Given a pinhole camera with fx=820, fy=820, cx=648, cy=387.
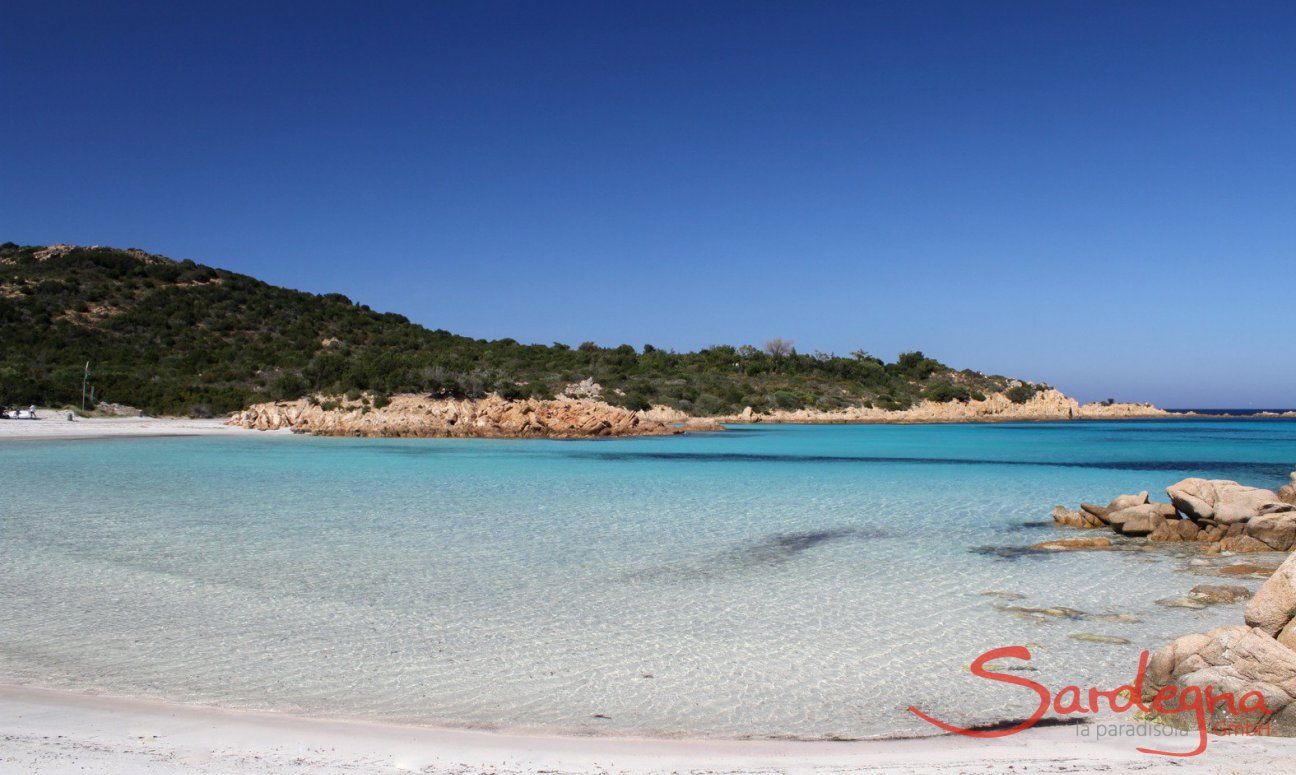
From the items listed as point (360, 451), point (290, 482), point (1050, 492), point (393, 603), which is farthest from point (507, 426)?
point (393, 603)

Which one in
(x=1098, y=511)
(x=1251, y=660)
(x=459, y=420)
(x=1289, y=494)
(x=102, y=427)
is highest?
(x=459, y=420)

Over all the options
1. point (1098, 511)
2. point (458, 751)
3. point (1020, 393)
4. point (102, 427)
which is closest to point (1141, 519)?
point (1098, 511)

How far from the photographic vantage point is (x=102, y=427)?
2928 centimetres

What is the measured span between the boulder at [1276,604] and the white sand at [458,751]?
893 millimetres

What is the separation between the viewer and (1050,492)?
49.4ft

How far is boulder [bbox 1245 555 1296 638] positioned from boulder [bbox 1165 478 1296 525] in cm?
581

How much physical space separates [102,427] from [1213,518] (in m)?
32.7

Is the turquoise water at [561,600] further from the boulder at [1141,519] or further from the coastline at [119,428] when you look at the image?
the coastline at [119,428]

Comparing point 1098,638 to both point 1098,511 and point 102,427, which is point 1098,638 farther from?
point 102,427

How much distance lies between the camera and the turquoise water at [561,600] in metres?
4.50

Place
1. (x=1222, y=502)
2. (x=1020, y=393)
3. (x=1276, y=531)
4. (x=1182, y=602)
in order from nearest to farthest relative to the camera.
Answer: (x=1182, y=602) → (x=1276, y=531) → (x=1222, y=502) → (x=1020, y=393)

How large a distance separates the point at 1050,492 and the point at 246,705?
14364 mm

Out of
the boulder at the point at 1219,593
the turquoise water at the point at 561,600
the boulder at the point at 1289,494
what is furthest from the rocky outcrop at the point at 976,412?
the boulder at the point at 1219,593

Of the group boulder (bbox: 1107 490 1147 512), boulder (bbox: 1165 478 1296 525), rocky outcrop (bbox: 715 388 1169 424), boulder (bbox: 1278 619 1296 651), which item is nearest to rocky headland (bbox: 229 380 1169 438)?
rocky outcrop (bbox: 715 388 1169 424)
